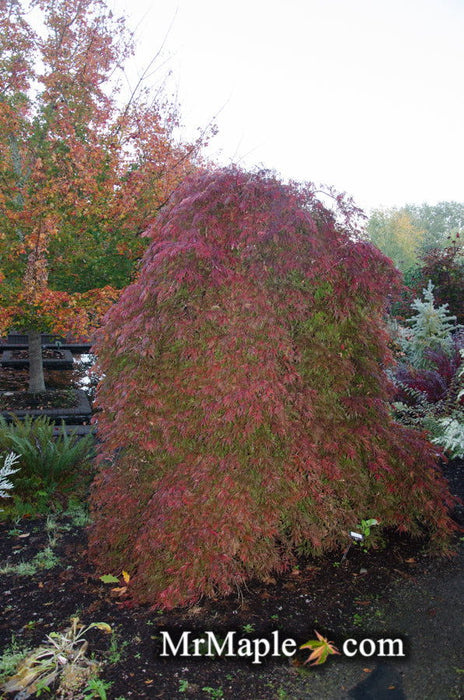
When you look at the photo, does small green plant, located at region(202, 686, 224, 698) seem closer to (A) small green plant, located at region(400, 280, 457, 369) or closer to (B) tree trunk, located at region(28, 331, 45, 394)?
(A) small green plant, located at region(400, 280, 457, 369)

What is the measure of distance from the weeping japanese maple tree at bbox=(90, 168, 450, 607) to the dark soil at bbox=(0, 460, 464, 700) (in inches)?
5.6

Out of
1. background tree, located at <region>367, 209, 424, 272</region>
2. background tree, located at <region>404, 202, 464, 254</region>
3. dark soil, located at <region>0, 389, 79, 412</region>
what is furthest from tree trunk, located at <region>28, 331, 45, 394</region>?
background tree, located at <region>404, 202, 464, 254</region>

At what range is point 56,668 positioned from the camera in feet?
8.03

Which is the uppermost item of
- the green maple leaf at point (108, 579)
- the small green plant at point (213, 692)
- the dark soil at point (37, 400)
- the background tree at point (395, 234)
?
the background tree at point (395, 234)

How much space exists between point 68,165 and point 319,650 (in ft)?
22.7

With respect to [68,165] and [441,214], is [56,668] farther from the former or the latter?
[441,214]

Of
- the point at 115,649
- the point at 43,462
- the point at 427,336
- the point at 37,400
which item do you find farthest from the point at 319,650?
the point at 37,400


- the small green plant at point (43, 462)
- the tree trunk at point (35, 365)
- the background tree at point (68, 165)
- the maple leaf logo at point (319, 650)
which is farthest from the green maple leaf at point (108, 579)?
the tree trunk at point (35, 365)

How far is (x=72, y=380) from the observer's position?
10.6m

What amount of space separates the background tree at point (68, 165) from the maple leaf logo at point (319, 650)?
5.80 m

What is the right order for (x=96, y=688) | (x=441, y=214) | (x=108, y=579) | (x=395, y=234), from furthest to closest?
(x=441, y=214), (x=395, y=234), (x=108, y=579), (x=96, y=688)

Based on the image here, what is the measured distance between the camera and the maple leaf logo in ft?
8.27

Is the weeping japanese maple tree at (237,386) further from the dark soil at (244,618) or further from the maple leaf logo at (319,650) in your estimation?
the maple leaf logo at (319,650)

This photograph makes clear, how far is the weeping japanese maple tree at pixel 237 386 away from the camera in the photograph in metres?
2.94
